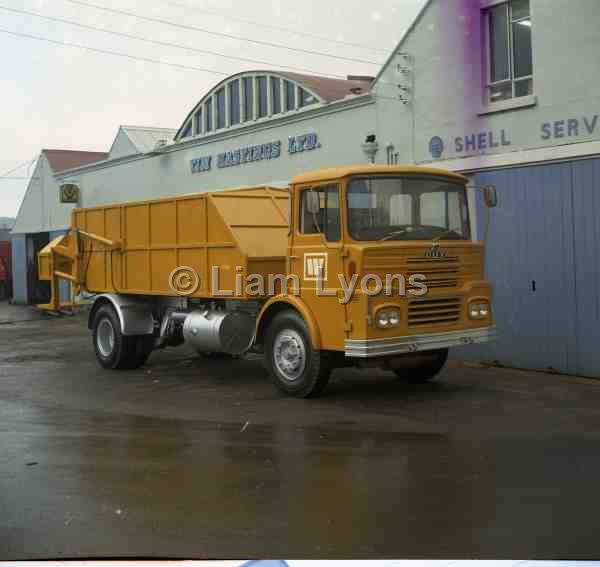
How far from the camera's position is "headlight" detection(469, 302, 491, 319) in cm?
989

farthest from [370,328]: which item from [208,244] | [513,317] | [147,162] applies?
[147,162]

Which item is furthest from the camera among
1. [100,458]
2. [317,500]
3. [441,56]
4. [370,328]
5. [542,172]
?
[441,56]

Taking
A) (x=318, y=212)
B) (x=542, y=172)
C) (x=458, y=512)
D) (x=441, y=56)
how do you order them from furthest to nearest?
(x=441, y=56) < (x=542, y=172) < (x=318, y=212) < (x=458, y=512)

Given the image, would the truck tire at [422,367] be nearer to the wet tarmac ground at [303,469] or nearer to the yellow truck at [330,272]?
the yellow truck at [330,272]

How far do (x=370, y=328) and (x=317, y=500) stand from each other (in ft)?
11.2

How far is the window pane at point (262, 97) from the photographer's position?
20.0m

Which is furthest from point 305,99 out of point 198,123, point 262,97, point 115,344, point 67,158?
point 67,158

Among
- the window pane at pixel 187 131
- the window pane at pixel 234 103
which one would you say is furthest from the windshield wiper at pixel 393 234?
the window pane at pixel 187 131

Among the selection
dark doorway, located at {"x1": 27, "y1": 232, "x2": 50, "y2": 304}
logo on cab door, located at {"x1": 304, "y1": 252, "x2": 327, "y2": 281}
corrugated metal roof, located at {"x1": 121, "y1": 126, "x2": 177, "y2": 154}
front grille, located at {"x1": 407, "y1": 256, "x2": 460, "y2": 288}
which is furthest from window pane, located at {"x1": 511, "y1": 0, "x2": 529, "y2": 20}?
dark doorway, located at {"x1": 27, "y1": 232, "x2": 50, "y2": 304}

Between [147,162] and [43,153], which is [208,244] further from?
[43,153]

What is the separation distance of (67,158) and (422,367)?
25.3m

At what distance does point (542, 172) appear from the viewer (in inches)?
471

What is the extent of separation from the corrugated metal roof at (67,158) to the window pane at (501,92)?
72.9 feet

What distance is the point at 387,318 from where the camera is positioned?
30.1ft
